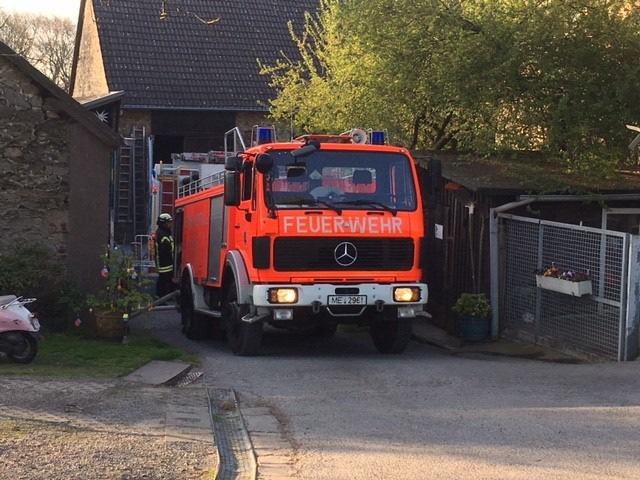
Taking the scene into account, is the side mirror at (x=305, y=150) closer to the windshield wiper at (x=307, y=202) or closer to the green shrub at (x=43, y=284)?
the windshield wiper at (x=307, y=202)

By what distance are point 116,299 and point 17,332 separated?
2656 mm

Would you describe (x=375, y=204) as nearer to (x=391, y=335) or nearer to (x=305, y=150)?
(x=305, y=150)

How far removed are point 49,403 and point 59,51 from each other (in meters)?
37.7

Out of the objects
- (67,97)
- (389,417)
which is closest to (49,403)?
(389,417)

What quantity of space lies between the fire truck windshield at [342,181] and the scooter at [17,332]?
10.4 ft

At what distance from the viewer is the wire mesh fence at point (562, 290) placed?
12.1 m

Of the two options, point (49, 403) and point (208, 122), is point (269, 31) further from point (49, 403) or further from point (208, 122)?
Result: point (49, 403)

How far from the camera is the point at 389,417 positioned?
28.0ft

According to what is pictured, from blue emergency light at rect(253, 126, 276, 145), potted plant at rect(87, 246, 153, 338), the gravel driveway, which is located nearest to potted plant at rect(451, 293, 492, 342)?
blue emergency light at rect(253, 126, 276, 145)

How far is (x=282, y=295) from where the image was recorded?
11836mm

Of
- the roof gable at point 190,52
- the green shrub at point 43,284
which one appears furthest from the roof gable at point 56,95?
the roof gable at point 190,52

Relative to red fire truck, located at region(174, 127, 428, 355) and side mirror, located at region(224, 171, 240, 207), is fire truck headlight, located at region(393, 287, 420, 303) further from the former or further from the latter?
side mirror, located at region(224, 171, 240, 207)

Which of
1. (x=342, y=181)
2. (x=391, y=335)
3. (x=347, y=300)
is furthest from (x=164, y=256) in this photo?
(x=347, y=300)

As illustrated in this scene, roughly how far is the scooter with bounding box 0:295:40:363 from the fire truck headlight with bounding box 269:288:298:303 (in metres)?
2.77
